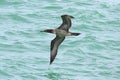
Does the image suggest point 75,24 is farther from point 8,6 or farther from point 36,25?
point 8,6

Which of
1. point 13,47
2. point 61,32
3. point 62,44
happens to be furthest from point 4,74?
point 62,44

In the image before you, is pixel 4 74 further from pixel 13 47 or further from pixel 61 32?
pixel 61 32

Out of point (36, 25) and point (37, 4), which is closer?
point (36, 25)

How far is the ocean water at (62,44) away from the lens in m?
20.6

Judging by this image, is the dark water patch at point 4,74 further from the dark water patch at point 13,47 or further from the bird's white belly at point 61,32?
the bird's white belly at point 61,32

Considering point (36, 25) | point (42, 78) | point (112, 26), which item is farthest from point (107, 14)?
point (42, 78)

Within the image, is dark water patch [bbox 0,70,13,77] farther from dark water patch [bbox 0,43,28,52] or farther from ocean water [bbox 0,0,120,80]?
dark water patch [bbox 0,43,28,52]

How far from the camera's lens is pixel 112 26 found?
2495 cm

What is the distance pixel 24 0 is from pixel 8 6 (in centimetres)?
115

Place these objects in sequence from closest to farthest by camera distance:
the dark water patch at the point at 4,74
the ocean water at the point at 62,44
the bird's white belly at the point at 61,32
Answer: the bird's white belly at the point at 61,32 < the dark water patch at the point at 4,74 < the ocean water at the point at 62,44

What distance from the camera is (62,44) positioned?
23047 mm

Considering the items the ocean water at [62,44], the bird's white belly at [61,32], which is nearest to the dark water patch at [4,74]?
the ocean water at [62,44]

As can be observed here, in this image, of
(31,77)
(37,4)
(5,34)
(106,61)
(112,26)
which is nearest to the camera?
(31,77)

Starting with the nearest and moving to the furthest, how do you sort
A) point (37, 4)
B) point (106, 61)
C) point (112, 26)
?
point (106, 61) < point (112, 26) < point (37, 4)
